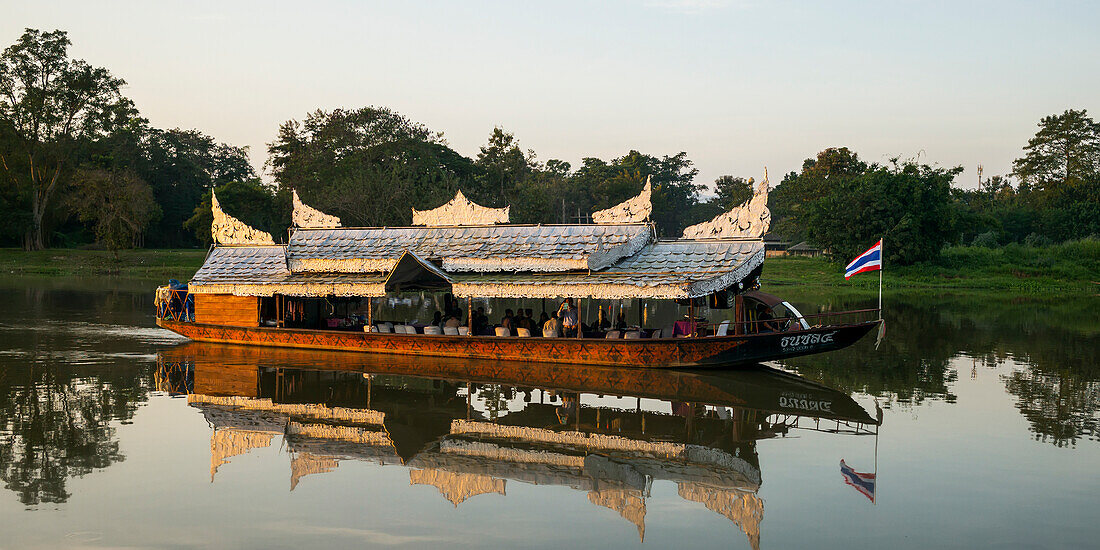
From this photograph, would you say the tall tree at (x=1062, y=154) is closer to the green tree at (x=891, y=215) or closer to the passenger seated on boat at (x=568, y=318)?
the green tree at (x=891, y=215)

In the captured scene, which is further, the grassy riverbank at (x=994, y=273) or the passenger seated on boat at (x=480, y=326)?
the grassy riverbank at (x=994, y=273)

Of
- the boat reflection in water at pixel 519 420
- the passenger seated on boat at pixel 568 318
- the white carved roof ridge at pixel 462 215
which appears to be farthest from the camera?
the white carved roof ridge at pixel 462 215

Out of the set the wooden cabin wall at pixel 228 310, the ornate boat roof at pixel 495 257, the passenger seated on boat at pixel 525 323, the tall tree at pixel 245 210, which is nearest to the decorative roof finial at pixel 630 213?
the ornate boat roof at pixel 495 257

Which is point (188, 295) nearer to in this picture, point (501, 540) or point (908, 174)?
point (501, 540)

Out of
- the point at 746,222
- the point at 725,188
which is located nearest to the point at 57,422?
the point at 746,222

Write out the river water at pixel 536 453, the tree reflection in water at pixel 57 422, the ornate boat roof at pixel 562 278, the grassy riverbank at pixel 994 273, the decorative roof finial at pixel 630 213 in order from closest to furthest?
the river water at pixel 536 453 → the tree reflection in water at pixel 57 422 → the ornate boat roof at pixel 562 278 → the decorative roof finial at pixel 630 213 → the grassy riverbank at pixel 994 273

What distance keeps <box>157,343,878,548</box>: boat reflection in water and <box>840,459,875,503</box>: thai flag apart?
944mm

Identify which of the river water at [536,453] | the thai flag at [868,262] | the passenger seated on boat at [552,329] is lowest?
the river water at [536,453]

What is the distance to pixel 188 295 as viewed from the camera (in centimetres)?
1989

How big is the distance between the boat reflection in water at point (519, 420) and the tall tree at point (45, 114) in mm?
43552

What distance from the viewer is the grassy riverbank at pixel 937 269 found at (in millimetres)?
42375

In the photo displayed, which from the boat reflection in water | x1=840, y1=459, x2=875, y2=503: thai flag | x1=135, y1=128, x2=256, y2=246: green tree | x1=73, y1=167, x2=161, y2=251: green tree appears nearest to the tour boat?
the boat reflection in water

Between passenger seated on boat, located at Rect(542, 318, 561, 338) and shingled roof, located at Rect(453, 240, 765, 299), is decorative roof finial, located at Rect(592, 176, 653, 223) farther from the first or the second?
passenger seated on boat, located at Rect(542, 318, 561, 338)

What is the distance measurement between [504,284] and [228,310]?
6.98 meters
